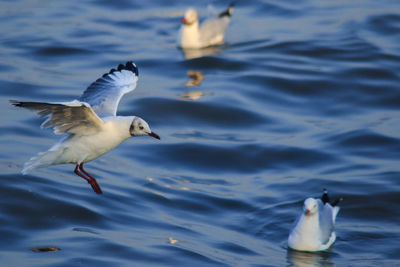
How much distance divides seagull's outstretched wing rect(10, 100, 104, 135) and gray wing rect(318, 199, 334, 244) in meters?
3.22

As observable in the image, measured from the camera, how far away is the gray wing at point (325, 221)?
9250mm

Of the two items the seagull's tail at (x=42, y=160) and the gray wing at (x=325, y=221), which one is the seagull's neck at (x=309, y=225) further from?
the seagull's tail at (x=42, y=160)

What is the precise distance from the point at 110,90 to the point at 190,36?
8.67m

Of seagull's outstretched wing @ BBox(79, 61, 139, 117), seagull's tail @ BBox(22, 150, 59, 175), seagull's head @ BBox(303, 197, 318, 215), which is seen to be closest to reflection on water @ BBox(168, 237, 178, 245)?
seagull's head @ BBox(303, 197, 318, 215)

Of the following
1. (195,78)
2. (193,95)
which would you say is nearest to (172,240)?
(193,95)

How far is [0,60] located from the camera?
53.3ft

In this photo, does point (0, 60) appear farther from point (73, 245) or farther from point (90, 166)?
point (73, 245)

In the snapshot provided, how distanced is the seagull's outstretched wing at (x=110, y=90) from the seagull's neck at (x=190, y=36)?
25.7ft

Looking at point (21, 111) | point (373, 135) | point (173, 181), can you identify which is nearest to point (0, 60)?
point (21, 111)

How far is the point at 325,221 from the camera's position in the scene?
9375mm

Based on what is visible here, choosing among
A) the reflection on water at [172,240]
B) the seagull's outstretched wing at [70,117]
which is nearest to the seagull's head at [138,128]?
the seagull's outstretched wing at [70,117]

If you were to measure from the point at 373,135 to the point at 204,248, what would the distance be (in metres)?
5.37

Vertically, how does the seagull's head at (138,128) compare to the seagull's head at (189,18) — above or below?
below

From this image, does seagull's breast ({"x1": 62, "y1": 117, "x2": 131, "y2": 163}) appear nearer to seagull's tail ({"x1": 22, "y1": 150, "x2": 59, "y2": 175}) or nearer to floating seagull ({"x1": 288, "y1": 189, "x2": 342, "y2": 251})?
seagull's tail ({"x1": 22, "y1": 150, "x2": 59, "y2": 175})
